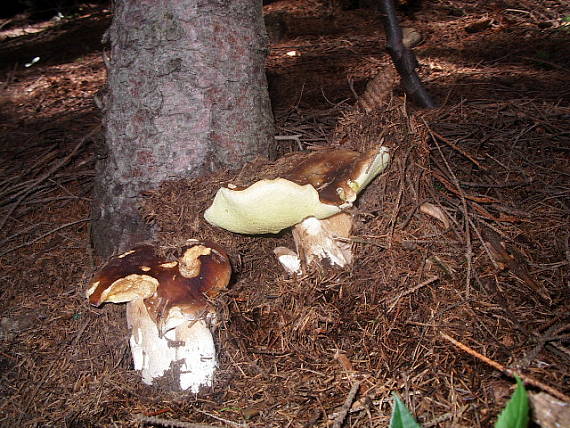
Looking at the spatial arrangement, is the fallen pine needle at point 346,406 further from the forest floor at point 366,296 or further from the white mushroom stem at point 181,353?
the white mushroom stem at point 181,353

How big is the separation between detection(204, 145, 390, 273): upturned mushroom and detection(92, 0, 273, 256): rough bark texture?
1.25 ft

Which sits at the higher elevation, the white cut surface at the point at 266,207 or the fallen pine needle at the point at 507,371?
the white cut surface at the point at 266,207

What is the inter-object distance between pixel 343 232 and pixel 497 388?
91 centimetres

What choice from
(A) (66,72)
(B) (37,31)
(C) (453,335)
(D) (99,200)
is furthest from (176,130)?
(B) (37,31)

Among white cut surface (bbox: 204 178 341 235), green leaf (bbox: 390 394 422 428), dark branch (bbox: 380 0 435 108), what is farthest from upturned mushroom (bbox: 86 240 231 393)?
dark branch (bbox: 380 0 435 108)

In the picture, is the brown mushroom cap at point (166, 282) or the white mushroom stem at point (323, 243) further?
the white mushroom stem at point (323, 243)

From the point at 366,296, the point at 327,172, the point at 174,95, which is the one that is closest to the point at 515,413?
the point at 366,296

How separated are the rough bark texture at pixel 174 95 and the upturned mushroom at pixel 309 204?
38 cm

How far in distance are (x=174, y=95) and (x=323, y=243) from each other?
1045mm

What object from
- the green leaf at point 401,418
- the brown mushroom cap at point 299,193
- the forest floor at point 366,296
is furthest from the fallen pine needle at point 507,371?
the brown mushroom cap at point 299,193

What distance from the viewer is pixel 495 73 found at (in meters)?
4.31

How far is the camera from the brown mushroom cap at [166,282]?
1.72 meters

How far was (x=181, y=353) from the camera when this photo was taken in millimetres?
1766

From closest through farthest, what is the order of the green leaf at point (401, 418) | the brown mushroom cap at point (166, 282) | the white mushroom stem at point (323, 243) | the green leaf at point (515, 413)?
1. the green leaf at point (515, 413)
2. the green leaf at point (401, 418)
3. the brown mushroom cap at point (166, 282)
4. the white mushroom stem at point (323, 243)
